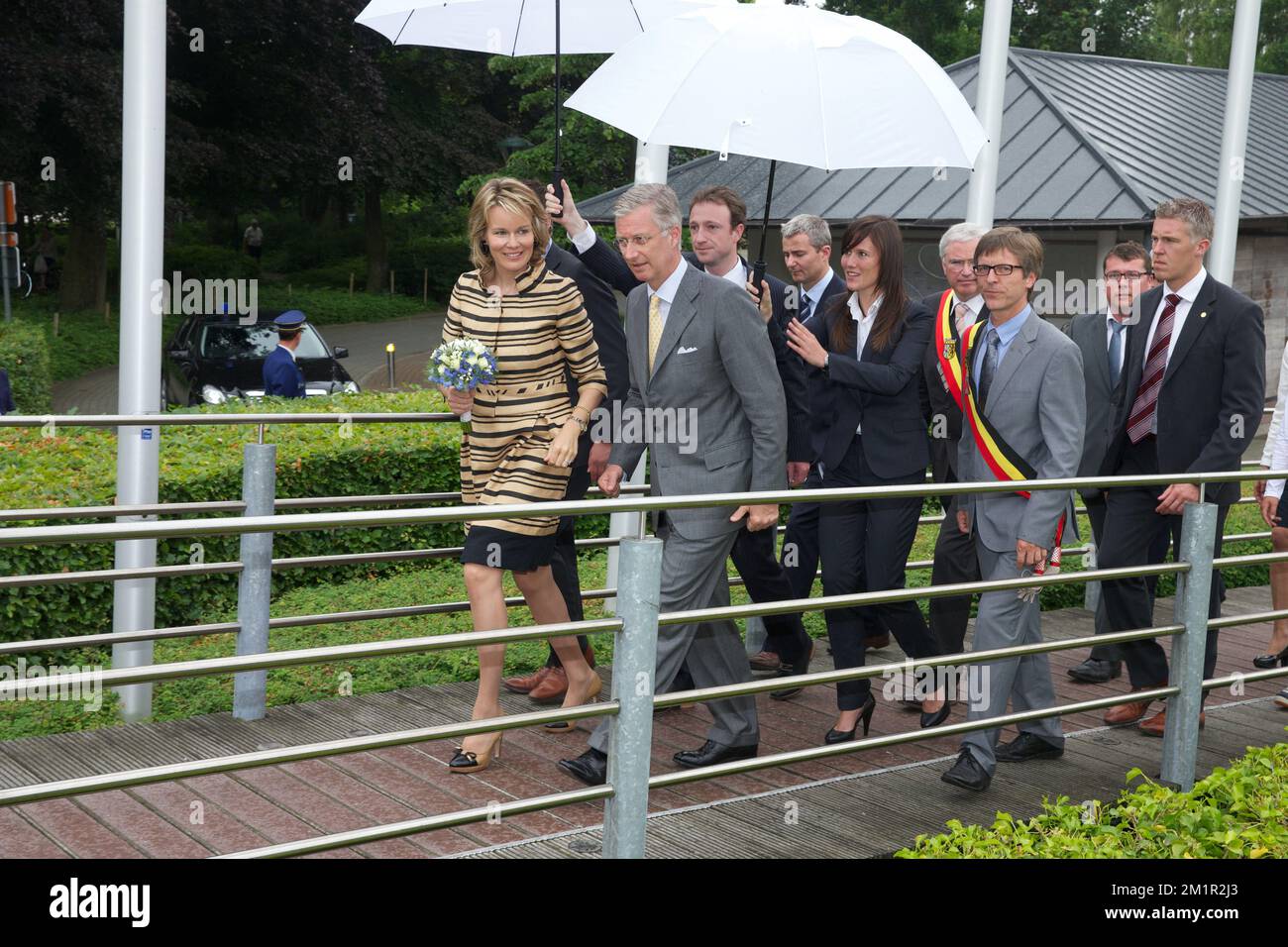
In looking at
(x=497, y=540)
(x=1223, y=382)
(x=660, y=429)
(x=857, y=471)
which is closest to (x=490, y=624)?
(x=497, y=540)

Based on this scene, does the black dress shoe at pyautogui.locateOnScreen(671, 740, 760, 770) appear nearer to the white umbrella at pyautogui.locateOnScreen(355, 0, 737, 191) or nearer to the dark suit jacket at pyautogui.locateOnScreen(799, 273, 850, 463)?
the dark suit jacket at pyautogui.locateOnScreen(799, 273, 850, 463)

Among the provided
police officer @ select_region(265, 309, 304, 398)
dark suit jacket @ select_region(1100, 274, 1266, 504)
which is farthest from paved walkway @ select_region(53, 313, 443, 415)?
dark suit jacket @ select_region(1100, 274, 1266, 504)

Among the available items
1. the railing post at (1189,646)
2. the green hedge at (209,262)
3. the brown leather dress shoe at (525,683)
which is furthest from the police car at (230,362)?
the green hedge at (209,262)

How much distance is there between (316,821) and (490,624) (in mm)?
1013

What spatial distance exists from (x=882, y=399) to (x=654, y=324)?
1.19 metres

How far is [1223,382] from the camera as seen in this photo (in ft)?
20.1

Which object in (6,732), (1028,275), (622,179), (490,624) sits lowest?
(6,732)

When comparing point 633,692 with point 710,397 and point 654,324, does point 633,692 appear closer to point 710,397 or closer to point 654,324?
point 710,397

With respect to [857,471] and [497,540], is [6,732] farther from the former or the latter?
[857,471]

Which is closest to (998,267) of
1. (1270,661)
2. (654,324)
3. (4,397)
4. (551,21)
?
(654,324)

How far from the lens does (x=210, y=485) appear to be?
31.6 ft

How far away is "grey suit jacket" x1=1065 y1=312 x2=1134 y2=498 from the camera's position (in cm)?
669

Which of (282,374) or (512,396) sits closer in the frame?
(512,396)
